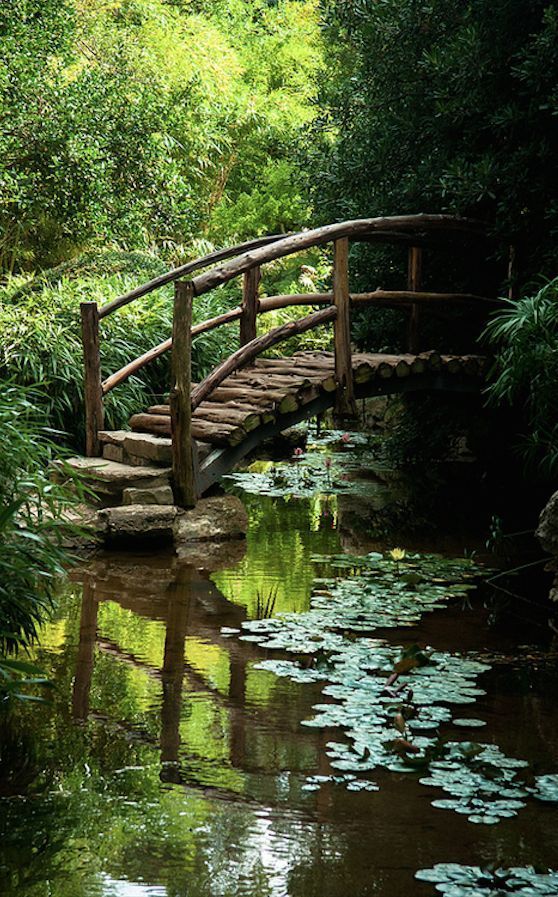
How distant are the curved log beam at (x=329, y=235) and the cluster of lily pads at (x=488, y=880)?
4416mm

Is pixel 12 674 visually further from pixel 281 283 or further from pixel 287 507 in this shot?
pixel 281 283

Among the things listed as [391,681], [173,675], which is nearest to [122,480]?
[173,675]

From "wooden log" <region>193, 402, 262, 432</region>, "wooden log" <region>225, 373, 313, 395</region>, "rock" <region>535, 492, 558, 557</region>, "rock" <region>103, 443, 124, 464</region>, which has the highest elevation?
"wooden log" <region>225, 373, 313, 395</region>

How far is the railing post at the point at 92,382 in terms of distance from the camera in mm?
7930

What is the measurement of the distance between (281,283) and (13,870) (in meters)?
16.4

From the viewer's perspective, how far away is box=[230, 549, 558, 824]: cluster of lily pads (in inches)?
133

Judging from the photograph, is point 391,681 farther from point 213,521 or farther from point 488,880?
point 213,521

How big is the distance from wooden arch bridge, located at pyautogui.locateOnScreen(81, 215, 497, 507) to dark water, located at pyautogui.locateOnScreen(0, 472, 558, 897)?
1.78m

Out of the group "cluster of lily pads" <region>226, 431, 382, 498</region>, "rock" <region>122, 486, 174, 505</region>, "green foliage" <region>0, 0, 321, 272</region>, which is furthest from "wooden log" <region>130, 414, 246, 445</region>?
"green foliage" <region>0, 0, 321, 272</region>

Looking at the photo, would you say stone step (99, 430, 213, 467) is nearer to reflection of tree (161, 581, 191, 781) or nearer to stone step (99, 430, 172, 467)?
stone step (99, 430, 172, 467)

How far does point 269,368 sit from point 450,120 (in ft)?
7.78

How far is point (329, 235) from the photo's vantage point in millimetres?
7473

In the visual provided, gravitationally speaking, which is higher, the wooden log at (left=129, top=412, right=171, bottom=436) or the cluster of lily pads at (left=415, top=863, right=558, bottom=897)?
the wooden log at (left=129, top=412, right=171, bottom=436)

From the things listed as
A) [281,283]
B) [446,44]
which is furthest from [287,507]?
[281,283]
